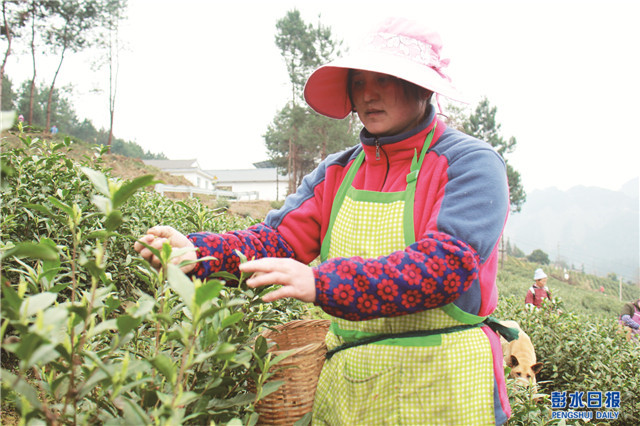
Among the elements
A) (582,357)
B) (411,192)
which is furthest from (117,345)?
(582,357)

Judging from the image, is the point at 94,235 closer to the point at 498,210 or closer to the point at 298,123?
the point at 498,210

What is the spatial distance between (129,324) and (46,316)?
140 mm

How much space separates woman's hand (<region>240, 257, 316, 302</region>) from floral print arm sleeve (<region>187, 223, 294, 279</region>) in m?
0.24

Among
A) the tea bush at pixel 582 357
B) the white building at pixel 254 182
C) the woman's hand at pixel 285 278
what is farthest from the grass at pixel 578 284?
the white building at pixel 254 182

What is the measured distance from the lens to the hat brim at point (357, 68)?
1352 millimetres

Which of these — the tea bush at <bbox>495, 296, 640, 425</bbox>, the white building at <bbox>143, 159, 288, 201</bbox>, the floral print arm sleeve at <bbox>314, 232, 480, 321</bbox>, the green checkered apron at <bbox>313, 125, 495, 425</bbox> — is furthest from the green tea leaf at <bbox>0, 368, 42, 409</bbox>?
the white building at <bbox>143, 159, 288, 201</bbox>

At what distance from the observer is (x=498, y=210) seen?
4.07 feet

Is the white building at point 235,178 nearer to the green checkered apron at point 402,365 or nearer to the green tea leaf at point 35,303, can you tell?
the green checkered apron at point 402,365

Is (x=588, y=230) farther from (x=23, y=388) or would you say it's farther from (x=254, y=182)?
(x=23, y=388)

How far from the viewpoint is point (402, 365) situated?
1.32 metres

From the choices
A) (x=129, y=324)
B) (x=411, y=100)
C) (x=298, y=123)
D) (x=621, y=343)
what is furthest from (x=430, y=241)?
(x=298, y=123)

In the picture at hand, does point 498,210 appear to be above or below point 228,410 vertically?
above

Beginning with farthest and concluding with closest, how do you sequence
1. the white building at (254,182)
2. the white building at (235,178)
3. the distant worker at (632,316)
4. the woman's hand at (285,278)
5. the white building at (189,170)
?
the white building at (254,182) → the white building at (235,178) → the white building at (189,170) → the distant worker at (632,316) → the woman's hand at (285,278)

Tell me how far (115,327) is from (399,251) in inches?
24.3
